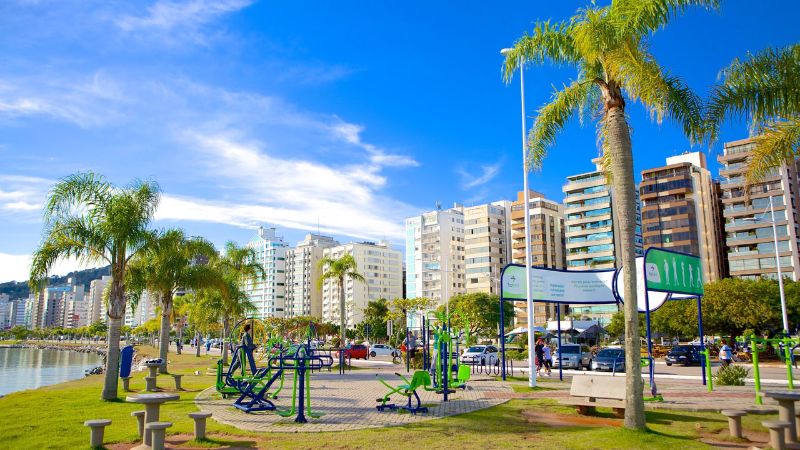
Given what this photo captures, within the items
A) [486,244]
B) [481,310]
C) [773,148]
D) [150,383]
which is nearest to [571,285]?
[773,148]

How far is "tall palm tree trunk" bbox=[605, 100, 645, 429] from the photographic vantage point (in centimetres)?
1093

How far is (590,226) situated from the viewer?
99438 mm

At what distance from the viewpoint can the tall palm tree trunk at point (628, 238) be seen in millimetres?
10930

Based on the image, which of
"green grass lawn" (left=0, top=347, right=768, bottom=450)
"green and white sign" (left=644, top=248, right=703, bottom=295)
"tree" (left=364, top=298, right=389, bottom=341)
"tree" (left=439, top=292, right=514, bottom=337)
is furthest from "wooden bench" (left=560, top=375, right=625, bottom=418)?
"tree" (left=364, top=298, right=389, bottom=341)

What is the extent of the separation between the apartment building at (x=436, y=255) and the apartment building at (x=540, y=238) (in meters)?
16.4

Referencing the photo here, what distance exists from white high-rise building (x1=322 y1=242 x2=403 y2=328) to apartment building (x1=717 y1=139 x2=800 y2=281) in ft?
263

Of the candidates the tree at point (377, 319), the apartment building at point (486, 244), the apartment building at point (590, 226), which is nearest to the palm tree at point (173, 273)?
the tree at point (377, 319)

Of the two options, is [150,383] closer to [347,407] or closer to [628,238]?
[347,407]

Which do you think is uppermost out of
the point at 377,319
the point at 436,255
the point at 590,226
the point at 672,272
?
the point at 590,226

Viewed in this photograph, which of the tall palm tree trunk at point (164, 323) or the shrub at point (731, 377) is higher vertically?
the tall palm tree trunk at point (164, 323)

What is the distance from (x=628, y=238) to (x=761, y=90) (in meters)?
4.71

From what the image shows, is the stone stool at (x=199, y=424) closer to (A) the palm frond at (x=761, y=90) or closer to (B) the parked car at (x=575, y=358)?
(A) the palm frond at (x=761, y=90)

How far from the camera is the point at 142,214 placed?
19109 mm

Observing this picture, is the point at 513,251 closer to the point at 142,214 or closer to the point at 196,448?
the point at 142,214
